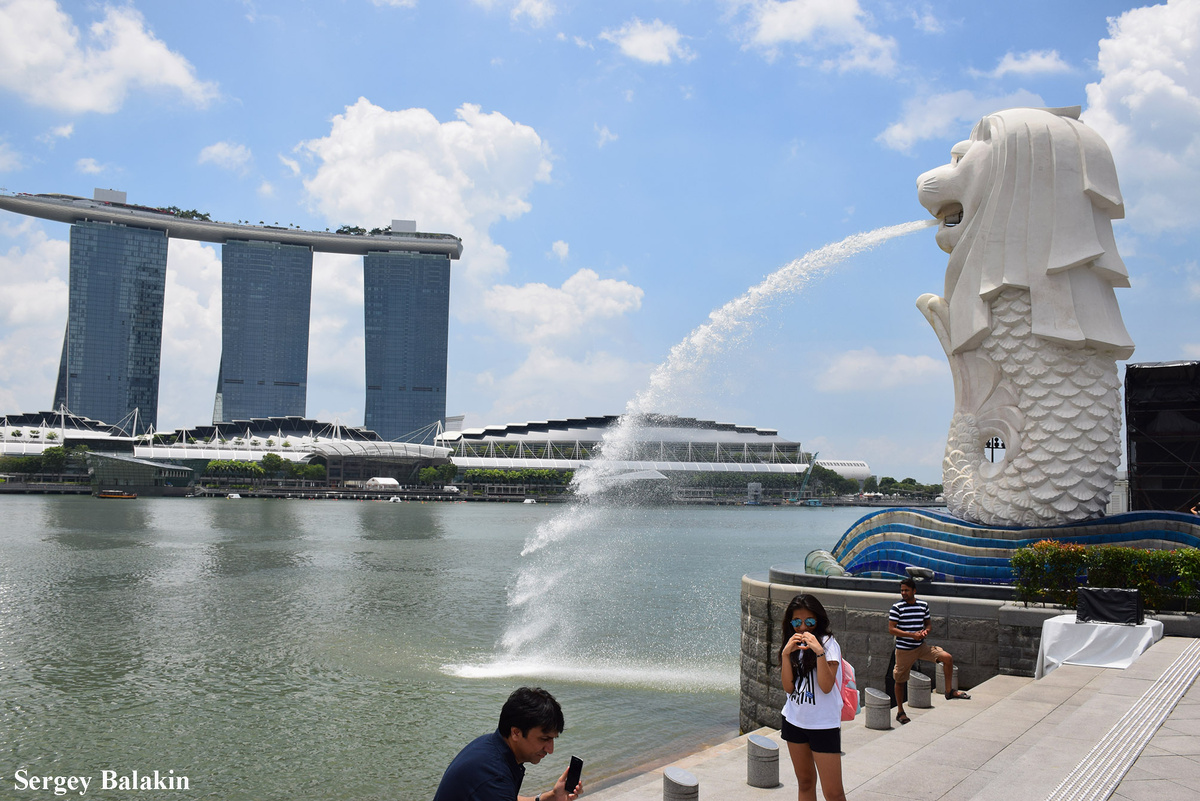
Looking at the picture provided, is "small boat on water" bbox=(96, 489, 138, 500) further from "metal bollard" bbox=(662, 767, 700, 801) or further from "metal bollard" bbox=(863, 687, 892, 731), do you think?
"metal bollard" bbox=(662, 767, 700, 801)

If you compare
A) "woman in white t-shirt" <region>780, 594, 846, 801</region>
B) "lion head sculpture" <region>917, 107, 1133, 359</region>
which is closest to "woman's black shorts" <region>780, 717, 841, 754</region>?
"woman in white t-shirt" <region>780, 594, 846, 801</region>

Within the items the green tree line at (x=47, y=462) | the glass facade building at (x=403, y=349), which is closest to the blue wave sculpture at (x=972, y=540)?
the green tree line at (x=47, y=462)

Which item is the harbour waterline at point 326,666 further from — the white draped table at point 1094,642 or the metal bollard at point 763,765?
the white draped table at point 1094,642

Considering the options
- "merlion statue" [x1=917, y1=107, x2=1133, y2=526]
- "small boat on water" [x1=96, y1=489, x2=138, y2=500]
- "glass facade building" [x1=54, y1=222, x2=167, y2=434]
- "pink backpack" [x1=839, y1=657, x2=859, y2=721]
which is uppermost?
"glass facade building" [x1=54, y1=222, x2=167, y2=434]

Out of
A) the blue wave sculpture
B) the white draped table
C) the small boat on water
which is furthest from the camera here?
the small boat on water

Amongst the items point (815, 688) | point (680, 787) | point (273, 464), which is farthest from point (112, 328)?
point (815, 688)

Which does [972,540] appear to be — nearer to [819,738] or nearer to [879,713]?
[879,713]

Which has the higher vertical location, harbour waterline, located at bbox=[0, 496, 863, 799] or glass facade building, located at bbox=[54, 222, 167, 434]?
glass facade building, located at bbox=[54, 222, 167, 434]

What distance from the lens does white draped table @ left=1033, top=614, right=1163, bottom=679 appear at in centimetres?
1005

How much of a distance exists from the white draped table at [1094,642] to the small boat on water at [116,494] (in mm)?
117687

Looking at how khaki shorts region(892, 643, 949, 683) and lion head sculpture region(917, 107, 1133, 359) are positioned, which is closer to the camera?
khaki shorts region(892, 643, 949, 683)

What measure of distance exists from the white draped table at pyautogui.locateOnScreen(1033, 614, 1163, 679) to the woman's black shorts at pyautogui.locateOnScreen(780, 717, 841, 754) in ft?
19.7

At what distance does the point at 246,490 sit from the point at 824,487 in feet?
307

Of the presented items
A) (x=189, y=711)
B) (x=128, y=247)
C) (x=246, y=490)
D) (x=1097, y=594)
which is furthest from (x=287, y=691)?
(x=128, y=247)
